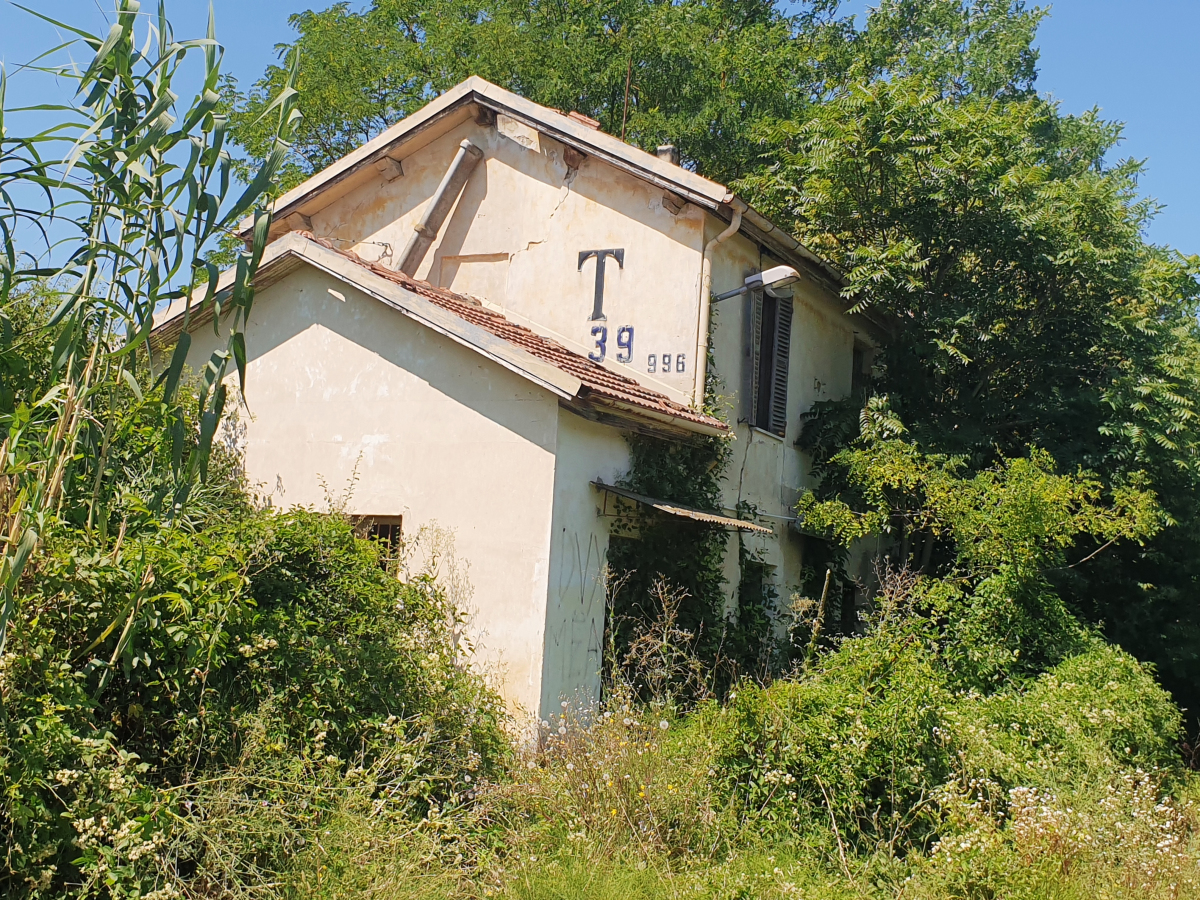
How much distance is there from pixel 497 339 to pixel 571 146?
159 inches

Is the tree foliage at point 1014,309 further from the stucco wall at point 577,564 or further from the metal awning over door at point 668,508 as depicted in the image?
the stucco wall at point 577,564

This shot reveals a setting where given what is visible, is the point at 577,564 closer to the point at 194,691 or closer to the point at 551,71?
the point at 194,691

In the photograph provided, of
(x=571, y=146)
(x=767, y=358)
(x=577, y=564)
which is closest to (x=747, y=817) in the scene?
(x=577, y=564)

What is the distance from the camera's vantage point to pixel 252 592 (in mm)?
6652

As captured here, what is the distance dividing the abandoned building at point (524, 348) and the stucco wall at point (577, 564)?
→ 2 cm

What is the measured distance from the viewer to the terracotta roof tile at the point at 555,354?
9.68 meters

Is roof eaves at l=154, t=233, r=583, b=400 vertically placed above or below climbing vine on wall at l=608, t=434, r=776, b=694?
above

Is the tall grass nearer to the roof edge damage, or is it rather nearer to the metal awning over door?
the metal awning over door

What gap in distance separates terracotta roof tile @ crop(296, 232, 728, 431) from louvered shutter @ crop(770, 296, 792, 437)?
1683mm

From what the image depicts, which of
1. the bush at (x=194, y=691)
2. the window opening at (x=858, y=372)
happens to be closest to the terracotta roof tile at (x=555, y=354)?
the bush at (x=194, y=691)

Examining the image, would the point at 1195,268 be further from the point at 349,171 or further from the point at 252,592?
the point at 252,592

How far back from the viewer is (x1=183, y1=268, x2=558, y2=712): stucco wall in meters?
9.00

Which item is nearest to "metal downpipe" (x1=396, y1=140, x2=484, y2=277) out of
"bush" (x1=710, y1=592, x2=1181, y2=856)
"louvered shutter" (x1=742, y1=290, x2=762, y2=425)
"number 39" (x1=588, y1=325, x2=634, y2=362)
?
"number 39" (x1=588, y1=325, x2=634, y2=362)

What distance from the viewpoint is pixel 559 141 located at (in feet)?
40.0
